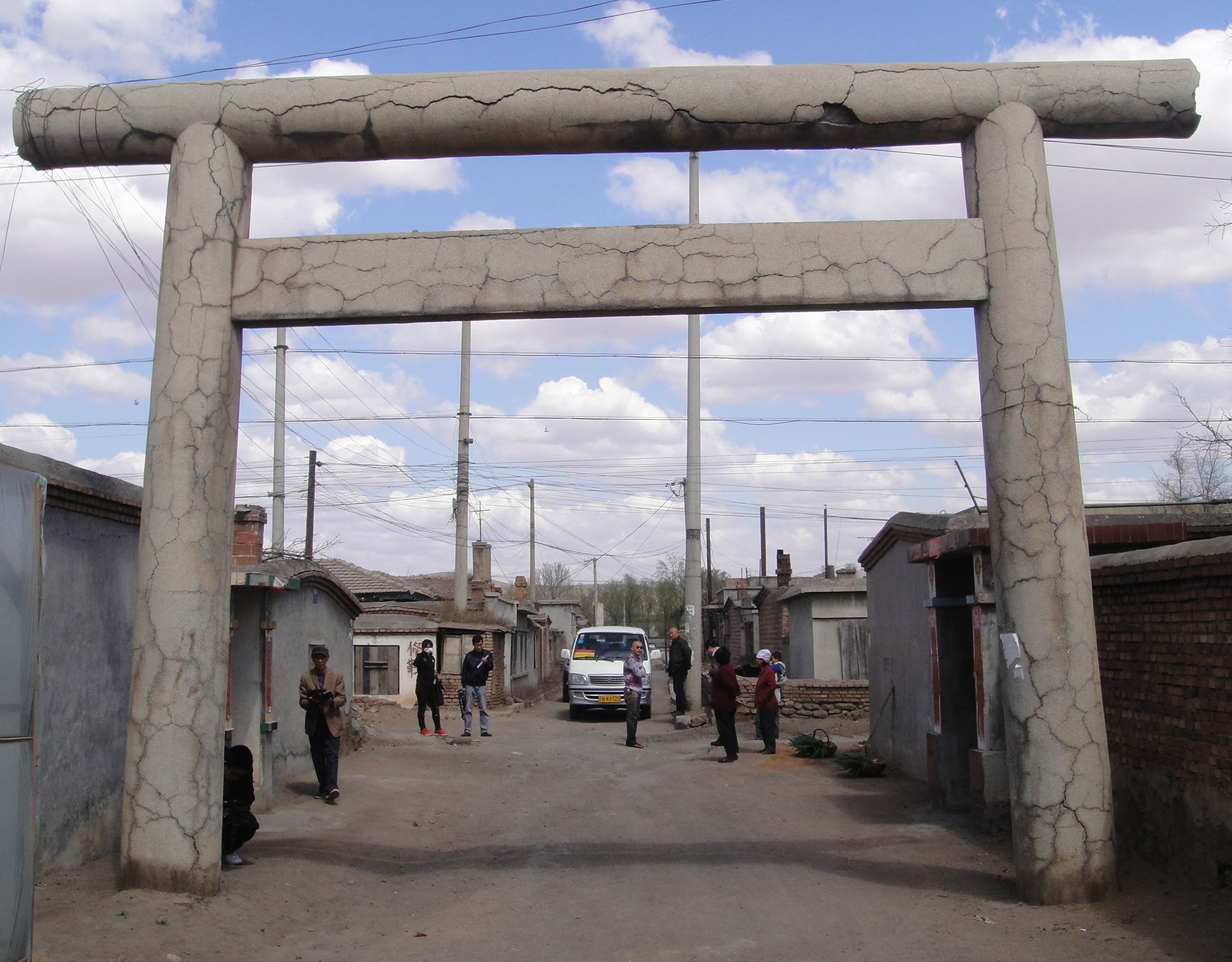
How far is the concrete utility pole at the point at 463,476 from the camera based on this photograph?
31.1 metres

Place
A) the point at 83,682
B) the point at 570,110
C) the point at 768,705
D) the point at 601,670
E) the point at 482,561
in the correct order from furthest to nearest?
the point at 482,561
the point at 601,670
the point at 768,705
the point at 83,682
the point at 570,110

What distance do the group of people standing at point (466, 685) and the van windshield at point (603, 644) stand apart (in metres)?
5.57

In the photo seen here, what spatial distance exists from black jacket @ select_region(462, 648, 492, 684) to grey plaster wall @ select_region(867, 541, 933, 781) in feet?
22.4

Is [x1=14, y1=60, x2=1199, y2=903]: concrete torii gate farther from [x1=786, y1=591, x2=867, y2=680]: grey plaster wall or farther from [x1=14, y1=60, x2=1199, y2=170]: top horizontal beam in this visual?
[x1=786, y1=591, x2=867, y2=680]: grey plaster wall

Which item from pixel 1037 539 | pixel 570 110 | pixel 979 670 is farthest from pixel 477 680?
pixel 1037 539

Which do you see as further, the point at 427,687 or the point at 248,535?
the point at 427,687

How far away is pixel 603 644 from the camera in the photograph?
87.8 feet

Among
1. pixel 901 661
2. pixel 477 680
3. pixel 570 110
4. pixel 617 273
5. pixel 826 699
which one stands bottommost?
pixel 826 699

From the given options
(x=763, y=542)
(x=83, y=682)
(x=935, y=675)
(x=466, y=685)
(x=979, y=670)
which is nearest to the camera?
(x=83, y=682)

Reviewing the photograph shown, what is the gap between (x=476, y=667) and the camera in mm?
19625

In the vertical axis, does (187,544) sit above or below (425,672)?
above

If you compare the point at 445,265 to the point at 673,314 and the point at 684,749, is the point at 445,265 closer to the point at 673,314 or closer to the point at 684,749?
the point at 673,314

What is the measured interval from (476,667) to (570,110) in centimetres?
1312

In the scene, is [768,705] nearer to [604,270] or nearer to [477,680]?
[477,680]
